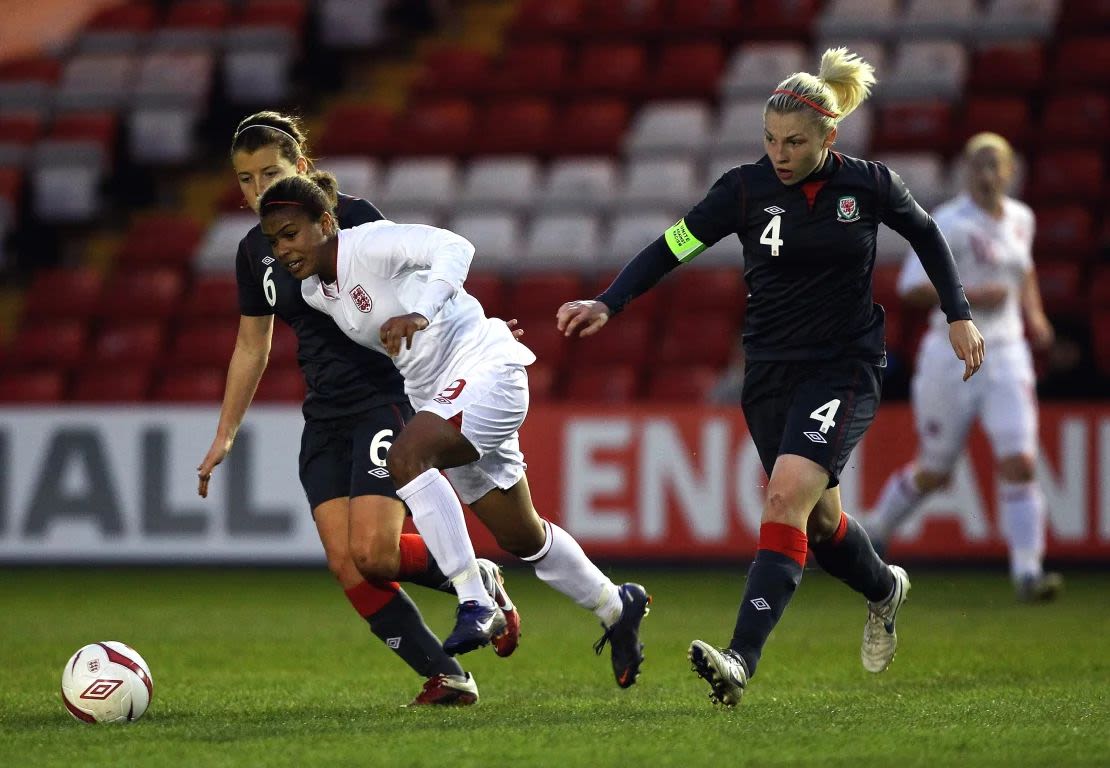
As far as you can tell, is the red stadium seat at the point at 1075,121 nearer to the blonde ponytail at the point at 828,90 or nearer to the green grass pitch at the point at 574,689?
the green grass pitch at the point at 574,689

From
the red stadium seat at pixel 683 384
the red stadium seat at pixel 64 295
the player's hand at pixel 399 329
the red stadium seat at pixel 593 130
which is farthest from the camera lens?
the red stadium seat at pixel 593 130

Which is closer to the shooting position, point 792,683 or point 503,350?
point 503,350

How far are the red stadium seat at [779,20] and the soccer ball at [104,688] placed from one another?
35.9 ft

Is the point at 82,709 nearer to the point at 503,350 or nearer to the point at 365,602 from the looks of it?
the point at 365,602

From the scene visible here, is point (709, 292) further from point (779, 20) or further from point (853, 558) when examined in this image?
point (853, 558)

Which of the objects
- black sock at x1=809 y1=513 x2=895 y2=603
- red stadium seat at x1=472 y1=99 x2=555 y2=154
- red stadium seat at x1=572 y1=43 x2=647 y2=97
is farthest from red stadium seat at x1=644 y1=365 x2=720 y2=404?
black sock at x1=809 y1=513 x2=895 y2=603

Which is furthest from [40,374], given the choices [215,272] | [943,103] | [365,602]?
[365,602]

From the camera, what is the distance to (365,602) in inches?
216

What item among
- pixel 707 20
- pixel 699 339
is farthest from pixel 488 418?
pixel 707 20

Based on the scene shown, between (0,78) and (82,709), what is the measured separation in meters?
12.3

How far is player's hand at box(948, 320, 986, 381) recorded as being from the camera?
17.2 feet

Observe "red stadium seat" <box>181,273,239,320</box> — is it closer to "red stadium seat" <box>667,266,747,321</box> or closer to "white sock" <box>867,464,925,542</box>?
"red stadium seat" <box>667,266,747,321</box>

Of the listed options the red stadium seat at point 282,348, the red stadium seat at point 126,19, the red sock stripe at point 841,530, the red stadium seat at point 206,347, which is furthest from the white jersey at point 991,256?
the red stadium seat at point 126,19

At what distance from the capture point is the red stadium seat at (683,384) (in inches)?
463
